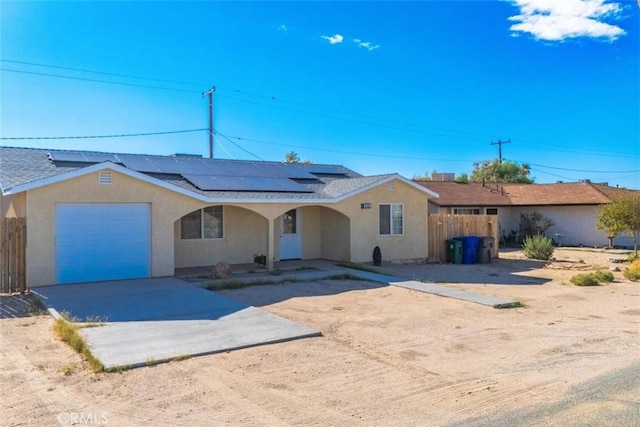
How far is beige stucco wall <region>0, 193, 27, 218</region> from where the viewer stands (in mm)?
12750

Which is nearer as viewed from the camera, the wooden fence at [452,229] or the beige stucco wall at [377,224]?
the beige stucco wall at [377,224]

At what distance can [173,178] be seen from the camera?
16578mm

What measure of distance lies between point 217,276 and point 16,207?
19.3 ft

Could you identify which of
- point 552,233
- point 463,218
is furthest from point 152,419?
point 552,233

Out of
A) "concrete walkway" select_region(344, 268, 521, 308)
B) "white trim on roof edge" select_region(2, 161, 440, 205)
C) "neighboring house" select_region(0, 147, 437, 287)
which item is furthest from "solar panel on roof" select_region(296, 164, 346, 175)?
"concrete walkway" select_region(344, 268, 521, 308)

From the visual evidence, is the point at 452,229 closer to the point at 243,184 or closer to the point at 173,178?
the point at 243,184

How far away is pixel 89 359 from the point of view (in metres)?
6.63

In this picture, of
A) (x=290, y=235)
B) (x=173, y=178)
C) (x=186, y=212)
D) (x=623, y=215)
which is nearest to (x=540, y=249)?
(x=623, y=215)

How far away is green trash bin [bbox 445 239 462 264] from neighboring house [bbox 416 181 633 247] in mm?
9392

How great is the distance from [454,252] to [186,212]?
1110cm

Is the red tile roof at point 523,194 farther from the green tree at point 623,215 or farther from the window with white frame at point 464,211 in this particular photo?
the green tree at point 623,215

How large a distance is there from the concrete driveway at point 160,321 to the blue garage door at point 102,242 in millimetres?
666

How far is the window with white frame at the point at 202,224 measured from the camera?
16375mm

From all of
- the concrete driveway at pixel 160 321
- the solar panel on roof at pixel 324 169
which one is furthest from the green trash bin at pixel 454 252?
the concrete driveway at pixel 160 321
